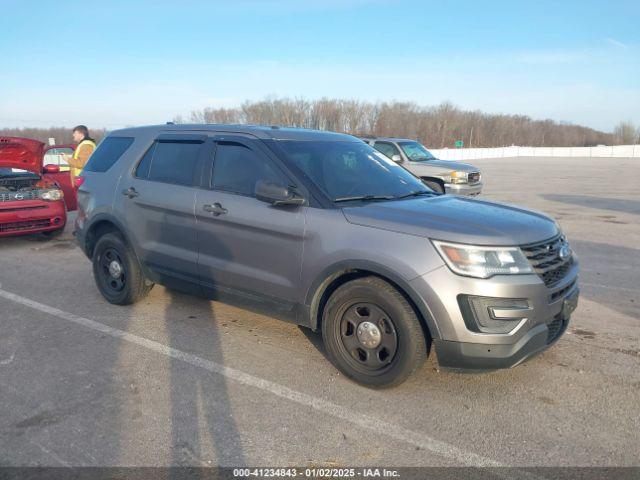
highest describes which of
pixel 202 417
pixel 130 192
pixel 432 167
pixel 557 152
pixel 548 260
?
pixel 557 152

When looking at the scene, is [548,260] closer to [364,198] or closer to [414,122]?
[364,198]

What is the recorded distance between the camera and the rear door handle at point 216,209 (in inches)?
176

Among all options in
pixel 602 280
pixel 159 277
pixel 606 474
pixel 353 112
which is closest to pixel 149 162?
pixel 159 277

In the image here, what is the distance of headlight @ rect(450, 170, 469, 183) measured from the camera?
13539 mm

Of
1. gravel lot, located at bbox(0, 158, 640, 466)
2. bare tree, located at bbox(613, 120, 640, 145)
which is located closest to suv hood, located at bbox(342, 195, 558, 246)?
gravel lot, located at bbox(0, 158, 640, 466)

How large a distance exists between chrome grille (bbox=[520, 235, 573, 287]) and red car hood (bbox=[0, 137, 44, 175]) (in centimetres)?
807

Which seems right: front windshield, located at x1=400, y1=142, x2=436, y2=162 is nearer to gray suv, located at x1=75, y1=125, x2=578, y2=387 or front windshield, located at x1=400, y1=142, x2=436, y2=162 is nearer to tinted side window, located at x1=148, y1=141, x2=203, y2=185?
gray suv, located at x1=75, y1=125, x2=578, y2=387

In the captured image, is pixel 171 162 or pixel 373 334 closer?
pixel 373 334

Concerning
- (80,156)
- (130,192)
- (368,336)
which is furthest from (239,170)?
(80,156)

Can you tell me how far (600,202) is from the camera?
15.2 metres

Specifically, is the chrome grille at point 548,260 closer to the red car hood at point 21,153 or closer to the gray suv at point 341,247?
the gray suv at point 341,247

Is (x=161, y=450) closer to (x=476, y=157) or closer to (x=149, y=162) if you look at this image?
(x=149, y=162)

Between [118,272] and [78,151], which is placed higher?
[78,151]

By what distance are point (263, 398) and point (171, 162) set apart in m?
2.50
